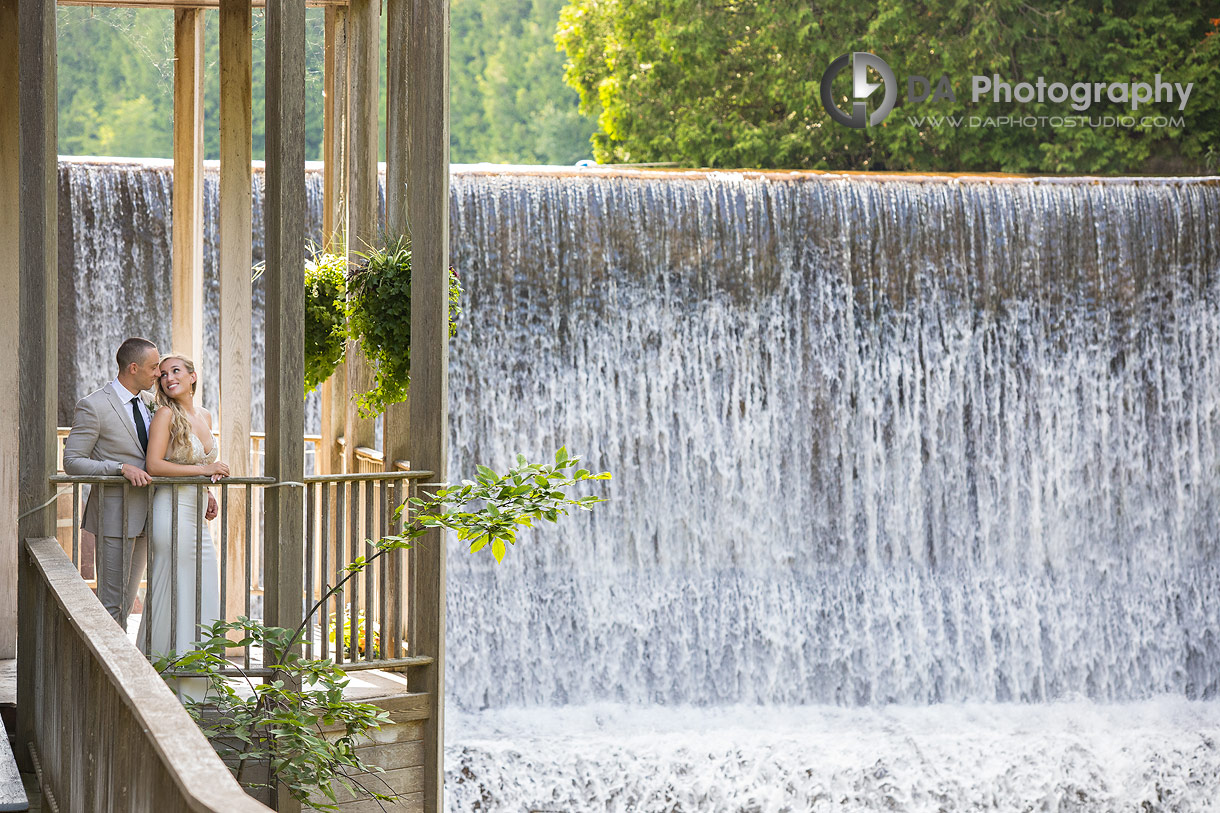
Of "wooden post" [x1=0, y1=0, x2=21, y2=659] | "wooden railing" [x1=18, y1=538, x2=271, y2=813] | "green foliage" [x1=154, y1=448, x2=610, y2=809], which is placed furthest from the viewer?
"wooden post" [x1=0, y1=0, x2=21, y2=659]

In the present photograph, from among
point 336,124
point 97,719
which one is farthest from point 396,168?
point 97,719

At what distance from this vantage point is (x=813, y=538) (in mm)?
12352

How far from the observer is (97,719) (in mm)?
3021

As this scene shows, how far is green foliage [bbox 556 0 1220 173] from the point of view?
19.3m

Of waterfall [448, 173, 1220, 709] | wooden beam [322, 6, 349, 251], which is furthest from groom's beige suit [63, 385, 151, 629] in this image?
waterfall [448, 173, 1220, 709]

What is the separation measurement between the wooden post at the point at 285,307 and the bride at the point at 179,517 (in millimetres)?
243

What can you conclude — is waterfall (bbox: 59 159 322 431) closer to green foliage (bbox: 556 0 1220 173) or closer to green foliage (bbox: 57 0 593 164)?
green foliage (bbox: 556 0 1220 173)

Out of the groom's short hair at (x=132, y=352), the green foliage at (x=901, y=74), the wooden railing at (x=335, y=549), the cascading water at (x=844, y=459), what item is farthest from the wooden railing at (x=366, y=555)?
the green foliage at (x=901, y=74)

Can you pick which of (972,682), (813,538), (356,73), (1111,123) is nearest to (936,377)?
(813,538)

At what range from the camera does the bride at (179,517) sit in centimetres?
485

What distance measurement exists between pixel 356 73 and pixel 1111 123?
50.2ft

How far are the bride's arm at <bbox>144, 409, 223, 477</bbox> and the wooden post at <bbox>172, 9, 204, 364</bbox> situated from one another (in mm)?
2166

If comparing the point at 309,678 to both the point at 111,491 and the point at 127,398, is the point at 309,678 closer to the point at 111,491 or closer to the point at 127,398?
the point at 111,491

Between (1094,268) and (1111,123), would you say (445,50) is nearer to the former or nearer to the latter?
(1094,268)
